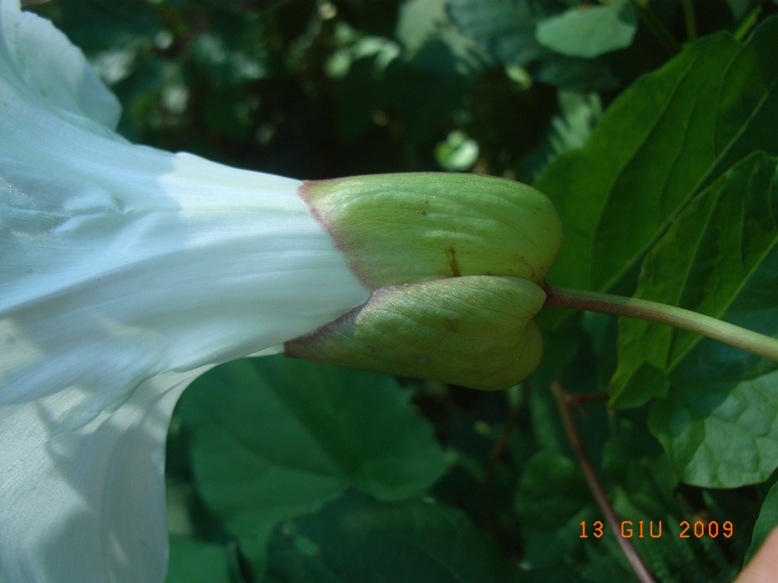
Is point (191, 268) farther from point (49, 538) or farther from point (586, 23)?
point (586, 23)

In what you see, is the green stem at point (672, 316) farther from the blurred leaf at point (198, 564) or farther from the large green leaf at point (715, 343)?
the blurred leaf at point (198, 564)

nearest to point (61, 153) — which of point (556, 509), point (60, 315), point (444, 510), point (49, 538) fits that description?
point (60, 315)

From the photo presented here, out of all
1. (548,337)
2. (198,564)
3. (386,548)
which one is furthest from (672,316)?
(198,564)

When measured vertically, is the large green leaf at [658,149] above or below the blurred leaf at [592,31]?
below

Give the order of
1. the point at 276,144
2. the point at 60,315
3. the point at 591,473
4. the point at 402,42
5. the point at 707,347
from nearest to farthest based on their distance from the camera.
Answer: the point at 60,315 < the point at 707,347 < the point at 591,473 < the point at 402,42 < the point at 276,144

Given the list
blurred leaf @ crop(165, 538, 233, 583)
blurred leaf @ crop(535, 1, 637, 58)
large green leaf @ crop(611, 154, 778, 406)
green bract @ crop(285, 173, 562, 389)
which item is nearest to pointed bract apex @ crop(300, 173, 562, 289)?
green bract @ crop(285, 173, 562, 389)

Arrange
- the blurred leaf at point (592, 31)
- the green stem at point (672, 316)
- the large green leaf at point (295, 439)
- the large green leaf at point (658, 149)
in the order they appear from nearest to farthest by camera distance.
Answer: the green stem at point (672, 316), the large green leaf at point (658, 149), the blurred leaf at point (592, 31), the large green leaf at point (295, 439)
